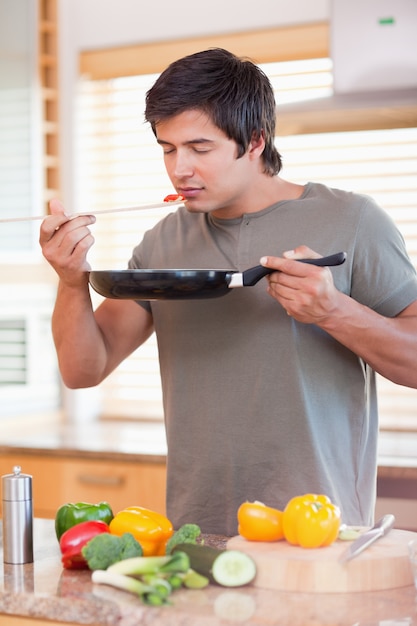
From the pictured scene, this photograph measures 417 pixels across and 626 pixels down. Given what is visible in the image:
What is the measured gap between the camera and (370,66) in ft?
8.53

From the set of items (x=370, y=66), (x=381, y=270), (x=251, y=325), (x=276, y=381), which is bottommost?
(x=276, y=381)

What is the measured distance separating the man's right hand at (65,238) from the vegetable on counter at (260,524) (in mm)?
619

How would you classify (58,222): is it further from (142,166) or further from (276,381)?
(142,166)

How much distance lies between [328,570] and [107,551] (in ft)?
1.08

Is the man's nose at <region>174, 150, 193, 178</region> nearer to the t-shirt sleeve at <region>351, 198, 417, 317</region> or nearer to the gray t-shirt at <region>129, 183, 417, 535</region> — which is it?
the gray t-shirt at <region>129, 183, 417, 535</region>

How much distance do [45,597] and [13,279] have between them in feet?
7.64

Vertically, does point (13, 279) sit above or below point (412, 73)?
below

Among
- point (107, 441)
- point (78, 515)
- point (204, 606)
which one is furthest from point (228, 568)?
point (107, 441)

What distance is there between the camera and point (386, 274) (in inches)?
72.5

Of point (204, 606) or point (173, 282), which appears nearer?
point (204, 606)

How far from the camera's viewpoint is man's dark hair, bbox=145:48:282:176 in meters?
1.80

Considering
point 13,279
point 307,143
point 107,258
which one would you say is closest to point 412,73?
point 307,143

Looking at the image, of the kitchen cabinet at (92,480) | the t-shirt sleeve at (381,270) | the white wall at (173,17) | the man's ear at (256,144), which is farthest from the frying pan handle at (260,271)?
the white wall at (173,17)

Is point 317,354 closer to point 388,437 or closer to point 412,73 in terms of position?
point 412,73
